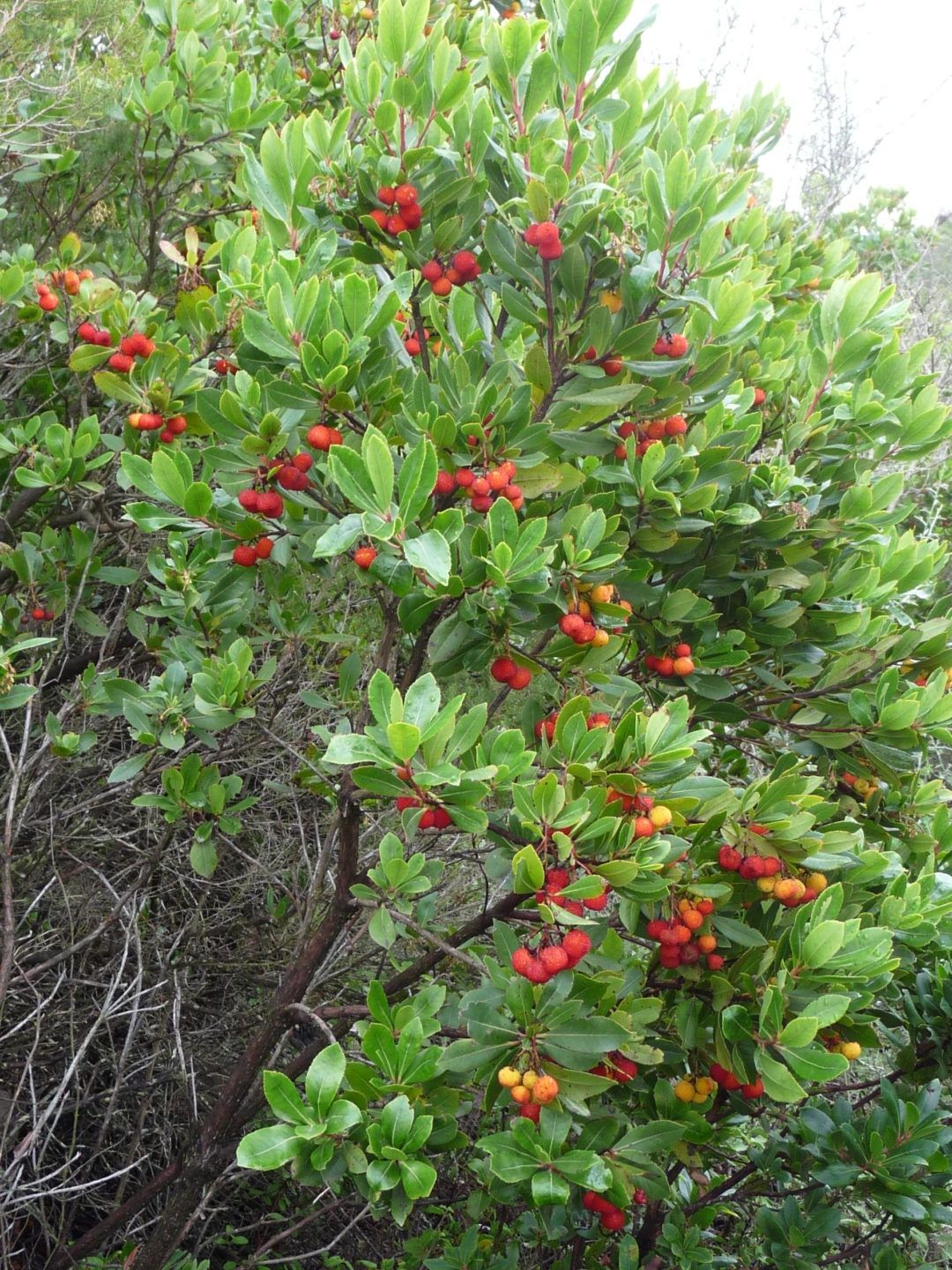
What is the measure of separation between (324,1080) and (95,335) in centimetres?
235

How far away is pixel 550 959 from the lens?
1.80 meters

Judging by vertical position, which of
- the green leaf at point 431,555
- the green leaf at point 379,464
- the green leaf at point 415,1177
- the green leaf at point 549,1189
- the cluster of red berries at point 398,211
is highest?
the cluster of red berries at point 398,211

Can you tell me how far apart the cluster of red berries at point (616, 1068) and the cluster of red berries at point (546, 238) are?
1.83 m

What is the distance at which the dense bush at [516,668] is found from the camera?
6.25ft

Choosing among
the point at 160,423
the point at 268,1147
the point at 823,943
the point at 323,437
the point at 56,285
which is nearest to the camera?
the point at 268,1147

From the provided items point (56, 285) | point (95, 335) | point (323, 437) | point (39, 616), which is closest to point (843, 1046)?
point (323, 437)

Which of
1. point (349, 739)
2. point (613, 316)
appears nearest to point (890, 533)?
point (613, 316)

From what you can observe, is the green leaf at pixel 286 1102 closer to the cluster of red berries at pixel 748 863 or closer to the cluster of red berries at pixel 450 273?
the cluster of red berries at pixel 748 863

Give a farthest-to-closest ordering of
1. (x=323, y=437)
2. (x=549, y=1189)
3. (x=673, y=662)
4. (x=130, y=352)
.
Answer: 1. (x=130, y=352)
2. (x=673, y=662)
3. (x=323, y=437)
4. (x=549, y=1189)

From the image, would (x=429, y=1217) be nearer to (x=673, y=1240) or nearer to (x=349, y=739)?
(x=673, y=1240)

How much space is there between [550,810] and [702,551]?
1.18 metres

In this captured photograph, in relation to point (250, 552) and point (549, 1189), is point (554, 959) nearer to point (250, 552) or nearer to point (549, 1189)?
point (549, 1189)

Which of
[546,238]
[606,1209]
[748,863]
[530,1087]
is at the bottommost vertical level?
[606,1209]

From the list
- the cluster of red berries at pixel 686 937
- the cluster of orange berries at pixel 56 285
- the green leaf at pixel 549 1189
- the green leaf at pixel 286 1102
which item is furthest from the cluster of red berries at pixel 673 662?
the cluster of orange berries at pixel 56 285
